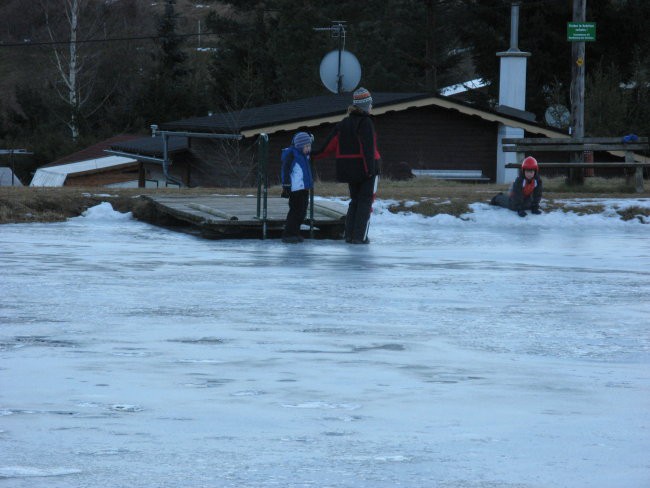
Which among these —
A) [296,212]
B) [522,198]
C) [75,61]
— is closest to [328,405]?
[296,212]

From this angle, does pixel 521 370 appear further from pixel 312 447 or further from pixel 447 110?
pixel 447 110

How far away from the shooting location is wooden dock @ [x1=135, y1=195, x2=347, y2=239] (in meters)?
15.8

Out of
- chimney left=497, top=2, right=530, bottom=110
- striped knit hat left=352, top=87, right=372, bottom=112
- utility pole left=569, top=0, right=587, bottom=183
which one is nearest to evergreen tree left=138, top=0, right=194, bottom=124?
chimney left=497, top=2, right=530, bottom=110

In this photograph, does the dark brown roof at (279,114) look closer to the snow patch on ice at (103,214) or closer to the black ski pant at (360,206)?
the snow patch on ice at (103,214)

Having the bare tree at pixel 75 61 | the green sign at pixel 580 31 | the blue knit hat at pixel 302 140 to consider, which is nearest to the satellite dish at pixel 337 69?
the green sign at pixel 580 31

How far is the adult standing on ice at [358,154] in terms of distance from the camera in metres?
14.9

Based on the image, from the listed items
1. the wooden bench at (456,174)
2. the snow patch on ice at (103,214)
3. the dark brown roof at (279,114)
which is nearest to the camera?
the snow patch on ice at (103,214)

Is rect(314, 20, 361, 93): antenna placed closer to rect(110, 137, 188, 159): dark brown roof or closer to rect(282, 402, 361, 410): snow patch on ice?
rect(110, 137, 188, 159): dark brown roof

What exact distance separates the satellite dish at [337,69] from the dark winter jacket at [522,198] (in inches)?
607

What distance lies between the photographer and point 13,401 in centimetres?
596

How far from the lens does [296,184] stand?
15.4 metres

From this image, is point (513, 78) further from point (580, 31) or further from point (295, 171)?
point (295, 171)

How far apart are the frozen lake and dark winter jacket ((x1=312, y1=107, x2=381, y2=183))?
194cm

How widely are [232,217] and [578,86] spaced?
11938 mm
